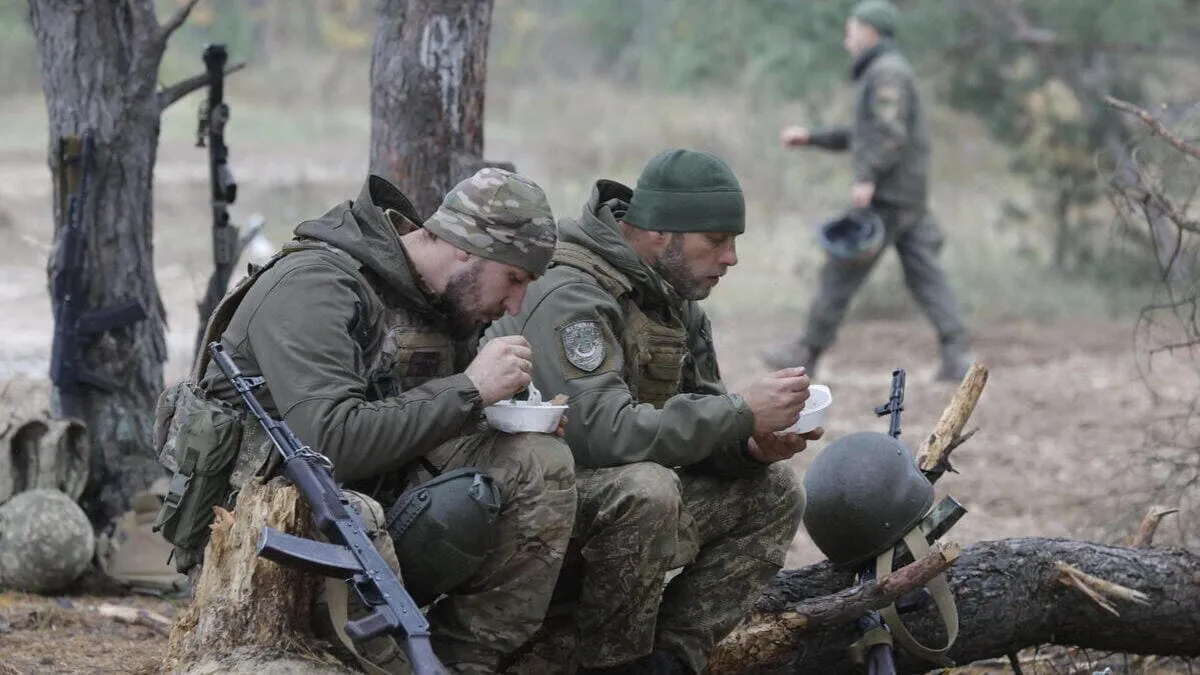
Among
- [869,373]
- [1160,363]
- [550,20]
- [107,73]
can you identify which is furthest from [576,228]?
[550,20]

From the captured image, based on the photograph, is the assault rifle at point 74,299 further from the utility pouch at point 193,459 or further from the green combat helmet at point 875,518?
the green combat helmet at point 875,518

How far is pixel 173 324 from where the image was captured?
1205 centimetres

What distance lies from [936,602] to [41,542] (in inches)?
121

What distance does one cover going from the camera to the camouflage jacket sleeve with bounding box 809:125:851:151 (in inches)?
417

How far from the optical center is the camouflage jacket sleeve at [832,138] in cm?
1059

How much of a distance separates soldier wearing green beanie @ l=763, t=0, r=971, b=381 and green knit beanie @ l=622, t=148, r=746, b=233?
232 inches

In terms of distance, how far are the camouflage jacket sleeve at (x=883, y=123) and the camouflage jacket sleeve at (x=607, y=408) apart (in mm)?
6464

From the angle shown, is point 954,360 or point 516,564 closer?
point 516,564

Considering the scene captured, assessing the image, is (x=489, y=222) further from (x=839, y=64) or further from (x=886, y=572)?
(x=839, y=64)

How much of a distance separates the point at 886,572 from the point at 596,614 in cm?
94

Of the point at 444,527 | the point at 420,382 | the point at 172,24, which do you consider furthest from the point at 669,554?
the point at 172,24

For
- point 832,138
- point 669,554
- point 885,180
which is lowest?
point 669,554

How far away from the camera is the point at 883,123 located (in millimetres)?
10383

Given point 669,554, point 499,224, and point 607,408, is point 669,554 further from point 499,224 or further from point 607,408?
point 499,224
